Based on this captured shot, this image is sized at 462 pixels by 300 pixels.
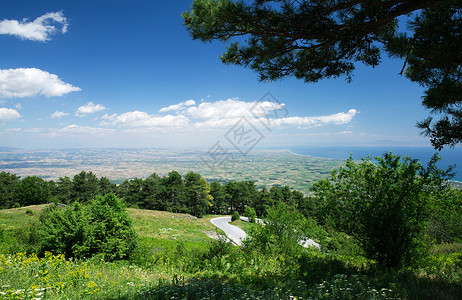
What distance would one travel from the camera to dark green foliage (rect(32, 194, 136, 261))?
7.82 meters

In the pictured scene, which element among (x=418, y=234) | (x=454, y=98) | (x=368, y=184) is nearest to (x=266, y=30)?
(x=454, y=98)

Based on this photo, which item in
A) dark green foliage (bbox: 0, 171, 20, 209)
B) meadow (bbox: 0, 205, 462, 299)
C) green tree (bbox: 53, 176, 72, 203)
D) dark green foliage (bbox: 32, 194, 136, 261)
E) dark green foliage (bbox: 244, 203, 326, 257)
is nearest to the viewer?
meadow (bbox: 0, 205, 462, 299)

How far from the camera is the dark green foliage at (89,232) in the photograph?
782 cm

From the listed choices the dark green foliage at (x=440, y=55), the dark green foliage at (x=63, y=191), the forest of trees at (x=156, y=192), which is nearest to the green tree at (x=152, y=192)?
the forest of trees at (x=156, y=192)

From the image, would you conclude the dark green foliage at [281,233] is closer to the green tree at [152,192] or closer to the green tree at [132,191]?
the green tree at [152,192]

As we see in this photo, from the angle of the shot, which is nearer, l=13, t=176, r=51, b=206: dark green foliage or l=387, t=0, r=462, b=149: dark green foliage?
l=387, t=0, r=462, b=149: dark green foliage

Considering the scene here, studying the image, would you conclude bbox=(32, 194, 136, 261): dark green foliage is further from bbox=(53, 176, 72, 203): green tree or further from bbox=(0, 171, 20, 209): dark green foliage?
bbox=(0, 171, 20, 209): dark green foliage

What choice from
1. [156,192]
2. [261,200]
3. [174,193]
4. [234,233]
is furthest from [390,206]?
[174,193]

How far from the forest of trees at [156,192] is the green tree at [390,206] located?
38.8m

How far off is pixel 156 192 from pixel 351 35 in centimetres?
5199

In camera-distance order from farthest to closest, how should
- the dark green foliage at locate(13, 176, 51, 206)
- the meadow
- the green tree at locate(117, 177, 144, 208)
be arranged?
1. the green tree at locate(117, 177, 144, 208)
2. the dark green foliage at locate(13, 176, 51, 206)
3. the meadow

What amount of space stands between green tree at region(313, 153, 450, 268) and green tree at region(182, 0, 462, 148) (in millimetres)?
2817

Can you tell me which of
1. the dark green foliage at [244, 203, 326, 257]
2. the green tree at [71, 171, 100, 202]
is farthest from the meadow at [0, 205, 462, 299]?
the green tree at [71, 171, 100, 202]

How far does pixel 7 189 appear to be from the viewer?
4503 cm
